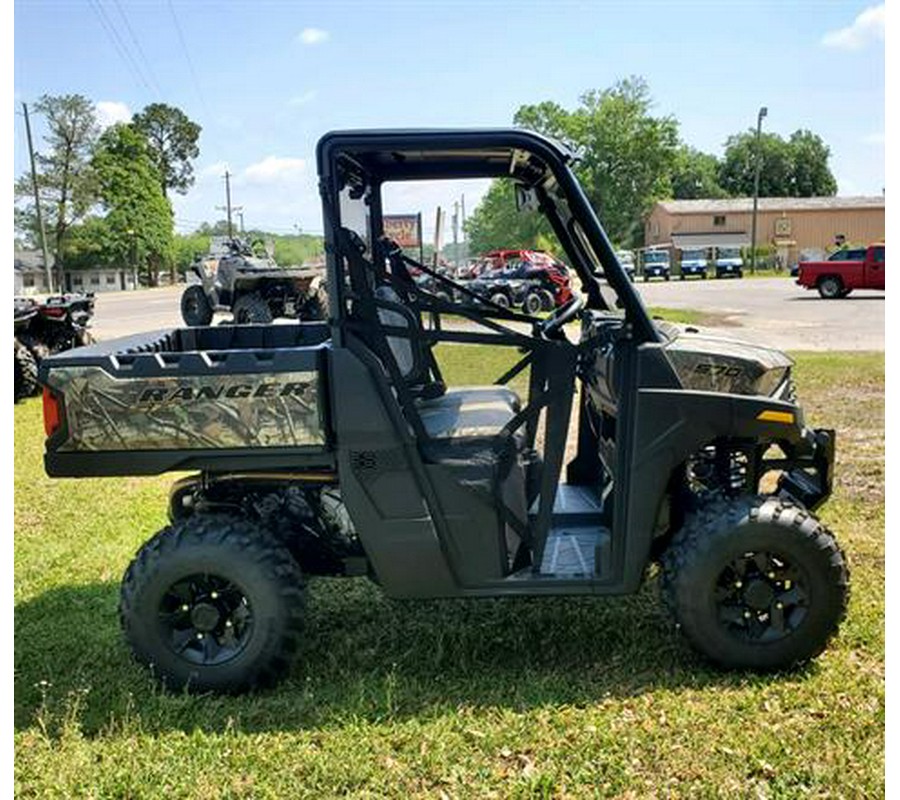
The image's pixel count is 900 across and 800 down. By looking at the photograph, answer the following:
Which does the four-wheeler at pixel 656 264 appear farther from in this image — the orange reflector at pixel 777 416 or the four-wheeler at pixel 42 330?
the orange reflector at pixel 777 416

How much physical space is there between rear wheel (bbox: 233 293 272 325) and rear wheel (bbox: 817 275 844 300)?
18.6 metres

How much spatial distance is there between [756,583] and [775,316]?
19892mm

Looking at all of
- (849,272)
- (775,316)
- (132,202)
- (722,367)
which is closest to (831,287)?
(849,272)

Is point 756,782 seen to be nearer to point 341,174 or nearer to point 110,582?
point 341,174

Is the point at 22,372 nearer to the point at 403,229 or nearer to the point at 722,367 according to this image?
the point at 403,229

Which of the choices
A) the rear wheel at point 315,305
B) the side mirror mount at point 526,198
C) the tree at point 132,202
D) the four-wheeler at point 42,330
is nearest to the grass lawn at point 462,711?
the side mirror mount at point 526,198

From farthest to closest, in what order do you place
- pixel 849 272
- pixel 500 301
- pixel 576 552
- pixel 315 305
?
pixel 849 272 < pixel 315 305 < pixel 500 301 < pixel 576 552

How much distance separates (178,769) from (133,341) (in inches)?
80.6

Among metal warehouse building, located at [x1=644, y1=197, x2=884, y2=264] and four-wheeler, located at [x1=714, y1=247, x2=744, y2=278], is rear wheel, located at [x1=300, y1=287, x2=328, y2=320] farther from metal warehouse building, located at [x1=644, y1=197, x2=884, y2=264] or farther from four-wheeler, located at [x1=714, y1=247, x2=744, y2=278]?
→ metal warehouse building, located at [x1=644, y1=197, x2=884, y2=264]

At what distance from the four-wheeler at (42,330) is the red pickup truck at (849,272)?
22.8m

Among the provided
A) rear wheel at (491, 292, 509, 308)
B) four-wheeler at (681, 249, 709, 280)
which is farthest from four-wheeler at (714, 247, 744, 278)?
rear wheel at (491, 292, 509, 308)

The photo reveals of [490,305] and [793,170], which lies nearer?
[490,305]

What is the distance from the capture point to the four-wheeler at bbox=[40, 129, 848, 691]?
344 cm

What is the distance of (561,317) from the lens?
13.2 ft
